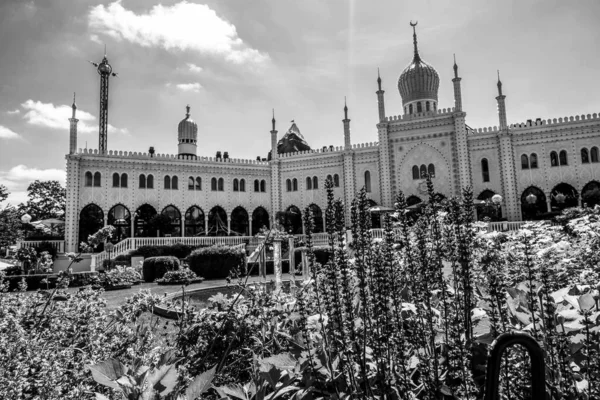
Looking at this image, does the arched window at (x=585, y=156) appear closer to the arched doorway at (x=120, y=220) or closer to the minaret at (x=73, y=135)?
the arched doorway at (x=120, y=220)

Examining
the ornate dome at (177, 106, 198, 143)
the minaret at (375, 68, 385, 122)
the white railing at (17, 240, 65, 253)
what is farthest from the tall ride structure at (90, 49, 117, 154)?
the minaret at (375, 68, 385, 122)

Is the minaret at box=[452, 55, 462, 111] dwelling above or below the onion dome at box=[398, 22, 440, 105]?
below

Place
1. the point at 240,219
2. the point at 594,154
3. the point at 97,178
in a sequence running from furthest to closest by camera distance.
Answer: the point at 240,219 → the point at 97,178 → the point at 594,154

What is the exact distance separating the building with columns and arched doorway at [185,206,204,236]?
9cm

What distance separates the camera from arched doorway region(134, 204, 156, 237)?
1219 inches

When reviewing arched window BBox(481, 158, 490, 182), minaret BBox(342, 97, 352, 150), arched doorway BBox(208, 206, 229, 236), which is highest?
minaret BBox(342, 97, 352, 150)

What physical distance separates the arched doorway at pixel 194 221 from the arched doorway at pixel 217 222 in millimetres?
765

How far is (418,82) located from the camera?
110 ft

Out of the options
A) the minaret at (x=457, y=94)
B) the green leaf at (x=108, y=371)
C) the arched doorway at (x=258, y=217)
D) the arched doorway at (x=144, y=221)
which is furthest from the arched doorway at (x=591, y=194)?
the arched doorway at (x=144, y=221)

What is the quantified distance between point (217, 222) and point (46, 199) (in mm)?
30610

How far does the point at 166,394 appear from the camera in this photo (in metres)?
1.96

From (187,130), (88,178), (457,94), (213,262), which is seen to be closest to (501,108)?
(457,94)

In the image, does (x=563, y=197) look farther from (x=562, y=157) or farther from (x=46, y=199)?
(x=46, y=199)

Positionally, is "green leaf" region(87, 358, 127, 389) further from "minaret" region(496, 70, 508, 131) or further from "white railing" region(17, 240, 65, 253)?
"minaret" region(496, 70, 508, 131)
